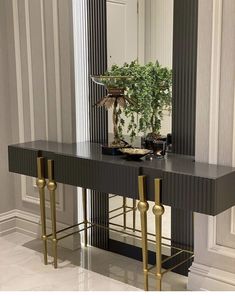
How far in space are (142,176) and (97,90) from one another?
97cm

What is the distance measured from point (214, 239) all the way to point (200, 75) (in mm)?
897

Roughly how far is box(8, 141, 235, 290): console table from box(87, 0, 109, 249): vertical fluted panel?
6.3 inches

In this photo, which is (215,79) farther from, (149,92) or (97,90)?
(97,90)

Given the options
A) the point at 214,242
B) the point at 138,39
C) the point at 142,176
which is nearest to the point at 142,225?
the point at 142,176

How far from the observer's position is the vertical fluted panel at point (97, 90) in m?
3.10

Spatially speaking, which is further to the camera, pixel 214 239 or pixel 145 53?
pixel 145 53

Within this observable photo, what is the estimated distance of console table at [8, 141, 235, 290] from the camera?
7.29 ft

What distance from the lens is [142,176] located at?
2.41m

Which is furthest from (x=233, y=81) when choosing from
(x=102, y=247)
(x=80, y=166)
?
(x=102, y=247)

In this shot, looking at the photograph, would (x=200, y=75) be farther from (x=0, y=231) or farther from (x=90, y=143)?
(x=0, y=231)

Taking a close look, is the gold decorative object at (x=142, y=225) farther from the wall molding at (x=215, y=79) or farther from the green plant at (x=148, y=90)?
the green plant at (x=148, y=90)

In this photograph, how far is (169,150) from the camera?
9.25 ft

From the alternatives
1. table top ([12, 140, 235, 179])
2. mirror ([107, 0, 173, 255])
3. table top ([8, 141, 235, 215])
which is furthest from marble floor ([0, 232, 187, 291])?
table top ([12, 140, 235, 179])

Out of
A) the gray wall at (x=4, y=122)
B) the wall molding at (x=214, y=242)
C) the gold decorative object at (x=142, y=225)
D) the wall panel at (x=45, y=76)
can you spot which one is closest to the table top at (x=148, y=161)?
the gold decorative object at (x=142, y=225)
